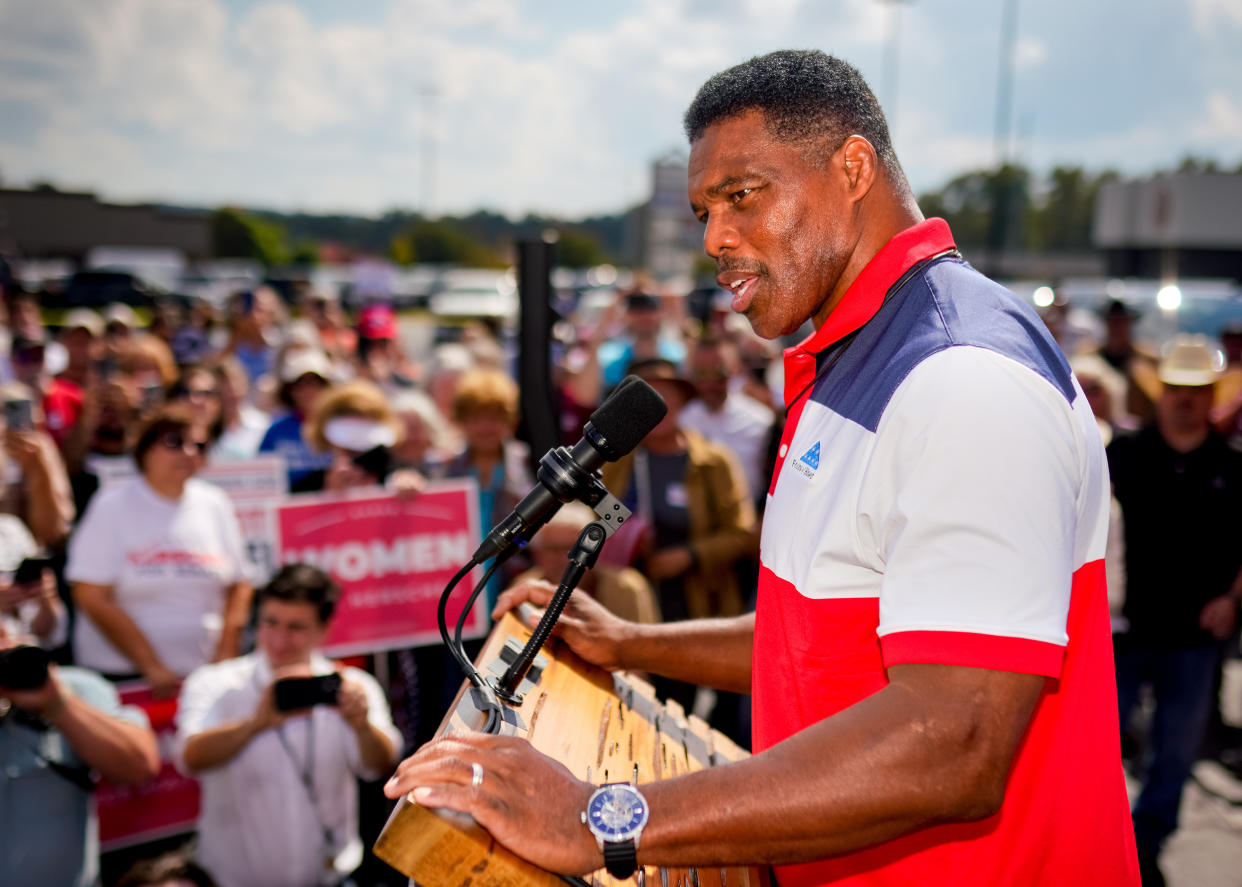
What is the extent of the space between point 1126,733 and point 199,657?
210 inches

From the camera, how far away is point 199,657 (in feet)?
16.1

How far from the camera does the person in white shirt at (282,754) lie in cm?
393

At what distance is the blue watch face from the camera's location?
1.24 m

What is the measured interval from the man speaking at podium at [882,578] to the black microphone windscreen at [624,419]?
0.26 meters

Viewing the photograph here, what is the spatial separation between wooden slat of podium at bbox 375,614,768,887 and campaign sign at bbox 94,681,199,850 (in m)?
3.38

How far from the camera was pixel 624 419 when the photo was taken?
1.79 metres

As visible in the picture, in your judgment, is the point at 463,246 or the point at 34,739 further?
the point at 463,246

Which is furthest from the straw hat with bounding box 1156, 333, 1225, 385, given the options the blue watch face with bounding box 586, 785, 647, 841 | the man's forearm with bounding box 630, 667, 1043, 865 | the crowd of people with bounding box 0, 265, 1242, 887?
the blue watch face with bounding box 586, 785, 647, 841

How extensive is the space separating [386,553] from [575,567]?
13.4 ft

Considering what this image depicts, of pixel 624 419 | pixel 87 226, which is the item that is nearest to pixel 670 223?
pixel 624 419

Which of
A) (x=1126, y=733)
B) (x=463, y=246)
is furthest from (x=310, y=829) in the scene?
(x=463, y=246)

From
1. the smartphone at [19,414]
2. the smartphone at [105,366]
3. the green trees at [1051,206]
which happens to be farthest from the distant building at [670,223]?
the green trees at [1051,206]

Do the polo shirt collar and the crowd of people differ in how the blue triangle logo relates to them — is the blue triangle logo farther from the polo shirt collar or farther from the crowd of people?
the crowd of people

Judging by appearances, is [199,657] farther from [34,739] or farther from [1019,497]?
[1019,497]
